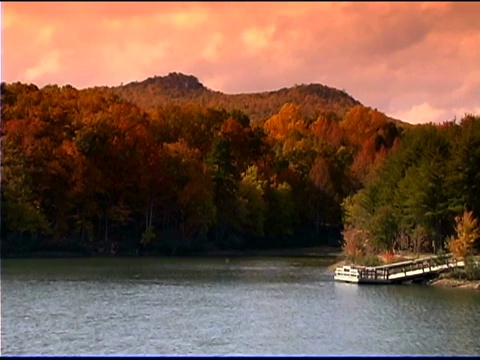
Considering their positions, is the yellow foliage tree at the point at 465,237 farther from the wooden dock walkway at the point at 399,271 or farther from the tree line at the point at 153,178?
the tree line at the point at 153,178

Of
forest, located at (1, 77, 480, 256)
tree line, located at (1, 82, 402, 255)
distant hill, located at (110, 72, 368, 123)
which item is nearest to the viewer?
forest, located at (1, 77, 480, 256)

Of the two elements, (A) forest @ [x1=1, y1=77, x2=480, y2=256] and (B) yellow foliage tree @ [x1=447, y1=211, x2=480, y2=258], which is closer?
(B) yellow foliage tree @ [x1=447, y1=211, x2=480, y2=258]

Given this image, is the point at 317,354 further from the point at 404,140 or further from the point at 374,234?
the point at 404,140

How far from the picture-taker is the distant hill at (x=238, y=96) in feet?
400

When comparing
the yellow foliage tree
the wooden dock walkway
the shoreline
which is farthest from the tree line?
the wooden dock walkway

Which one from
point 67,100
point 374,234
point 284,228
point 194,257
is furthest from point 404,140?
point 67,100

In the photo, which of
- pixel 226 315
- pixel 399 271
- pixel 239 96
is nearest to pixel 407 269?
pixel 399 271

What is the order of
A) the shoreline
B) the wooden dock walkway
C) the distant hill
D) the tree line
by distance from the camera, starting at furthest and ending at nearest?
1. the distant hill
2. the tree line
3. the shoreline
4. the wooden dock walkway

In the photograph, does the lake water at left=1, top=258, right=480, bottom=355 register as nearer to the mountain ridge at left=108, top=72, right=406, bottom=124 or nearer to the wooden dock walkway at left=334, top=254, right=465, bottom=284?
the wooden dock walkway at left=334, top=254, right=465, bottom=284

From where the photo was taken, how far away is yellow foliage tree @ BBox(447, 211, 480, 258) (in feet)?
131

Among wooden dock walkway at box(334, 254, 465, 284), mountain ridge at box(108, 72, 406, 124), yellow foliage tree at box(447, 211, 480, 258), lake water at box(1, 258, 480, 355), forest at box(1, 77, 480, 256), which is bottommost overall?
lake water at box(1, 258, 480, 355)

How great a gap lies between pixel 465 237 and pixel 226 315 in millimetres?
15826

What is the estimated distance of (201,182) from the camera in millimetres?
63750

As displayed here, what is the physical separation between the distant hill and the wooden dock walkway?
81.0 meters
